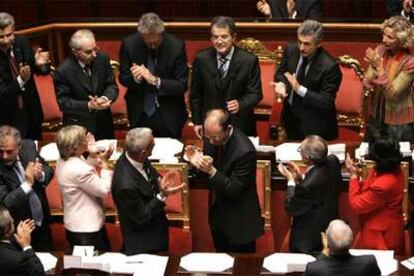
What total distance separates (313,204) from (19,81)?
2.51m

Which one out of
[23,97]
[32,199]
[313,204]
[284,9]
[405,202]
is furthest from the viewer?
[284,9]

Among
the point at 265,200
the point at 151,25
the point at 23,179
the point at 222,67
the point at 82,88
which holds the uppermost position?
the point at 151,25

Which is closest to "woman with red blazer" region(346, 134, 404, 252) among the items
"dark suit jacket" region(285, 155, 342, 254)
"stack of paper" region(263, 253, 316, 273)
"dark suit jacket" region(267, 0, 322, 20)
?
"dark suit jacket" region(285, 155, 342, 254)

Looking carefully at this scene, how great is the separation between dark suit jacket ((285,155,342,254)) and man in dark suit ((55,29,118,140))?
1.79 meters

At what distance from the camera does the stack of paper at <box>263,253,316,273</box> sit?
211 inches

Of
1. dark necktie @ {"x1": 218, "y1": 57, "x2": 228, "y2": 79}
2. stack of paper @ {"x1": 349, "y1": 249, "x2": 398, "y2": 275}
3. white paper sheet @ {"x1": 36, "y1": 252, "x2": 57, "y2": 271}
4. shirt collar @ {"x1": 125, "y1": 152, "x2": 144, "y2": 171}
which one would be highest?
dark necktie @ {"x1": 218, "y1": 57, "x2": 228, "y2": 79}

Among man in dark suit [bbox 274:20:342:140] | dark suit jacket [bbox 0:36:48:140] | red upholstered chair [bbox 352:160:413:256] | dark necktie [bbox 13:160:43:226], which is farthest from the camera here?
dark suit jacket [bbox 0:36:48:140]

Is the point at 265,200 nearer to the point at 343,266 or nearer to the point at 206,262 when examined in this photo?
the point at 206,262

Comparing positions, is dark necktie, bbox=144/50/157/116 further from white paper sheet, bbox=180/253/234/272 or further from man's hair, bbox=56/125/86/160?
white paper sheet, bbox=180/253/234/272

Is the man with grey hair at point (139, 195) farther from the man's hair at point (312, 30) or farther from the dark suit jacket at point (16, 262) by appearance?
the man's hair at point (312, 30)

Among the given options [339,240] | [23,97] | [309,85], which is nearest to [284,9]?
[309,85]

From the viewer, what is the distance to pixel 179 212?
21.3 ft

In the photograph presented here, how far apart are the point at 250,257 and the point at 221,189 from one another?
1.44 feet

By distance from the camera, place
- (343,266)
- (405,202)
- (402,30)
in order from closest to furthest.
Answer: (343,266) → (405,202) → (402,30)
